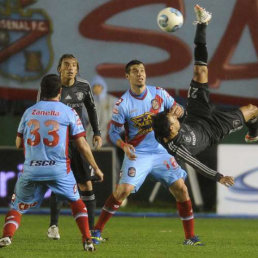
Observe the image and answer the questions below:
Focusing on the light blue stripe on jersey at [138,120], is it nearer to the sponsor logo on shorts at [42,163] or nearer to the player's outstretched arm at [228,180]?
the sponsor logo on shorts at [42,163]

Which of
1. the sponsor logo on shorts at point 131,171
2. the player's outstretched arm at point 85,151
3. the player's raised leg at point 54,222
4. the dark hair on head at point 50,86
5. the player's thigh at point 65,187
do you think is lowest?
the player's raised leg at point 54,222

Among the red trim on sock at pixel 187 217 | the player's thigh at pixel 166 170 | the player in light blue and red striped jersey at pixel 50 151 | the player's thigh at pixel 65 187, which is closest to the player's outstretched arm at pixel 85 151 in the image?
the player in light blue and red striped jersey at pixel 50 151

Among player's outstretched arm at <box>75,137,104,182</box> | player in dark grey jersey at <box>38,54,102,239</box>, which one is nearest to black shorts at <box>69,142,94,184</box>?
player in dark grey jersey at <box>38,54,102,239</box>

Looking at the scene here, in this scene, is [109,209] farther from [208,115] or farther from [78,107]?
[208,115]

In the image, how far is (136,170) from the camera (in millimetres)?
9664

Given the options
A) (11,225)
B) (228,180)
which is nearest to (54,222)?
(11,225)

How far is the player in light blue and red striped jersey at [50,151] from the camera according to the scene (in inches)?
330

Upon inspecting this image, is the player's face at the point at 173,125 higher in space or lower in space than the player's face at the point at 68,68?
lower

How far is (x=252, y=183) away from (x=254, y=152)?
46 centimetres

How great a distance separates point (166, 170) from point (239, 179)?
4.23 meters

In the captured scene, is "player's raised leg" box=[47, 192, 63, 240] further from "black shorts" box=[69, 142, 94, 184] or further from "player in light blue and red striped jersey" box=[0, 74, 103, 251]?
"player in light blue and red striped jersey" box=[0, 74, 103, 251]

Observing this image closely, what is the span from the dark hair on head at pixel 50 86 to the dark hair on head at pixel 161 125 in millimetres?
1123

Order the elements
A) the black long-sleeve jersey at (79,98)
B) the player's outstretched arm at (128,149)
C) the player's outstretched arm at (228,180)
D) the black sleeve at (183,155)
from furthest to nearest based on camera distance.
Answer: the black long-sleeve jersey at (79,98) < the player's outstretched arm at (128,149) < the black sleeve at (183,155) < the player's outstretched arm at (228,180)

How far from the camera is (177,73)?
1733 cm
